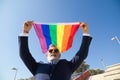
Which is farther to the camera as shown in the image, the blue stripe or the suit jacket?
the blue stripe

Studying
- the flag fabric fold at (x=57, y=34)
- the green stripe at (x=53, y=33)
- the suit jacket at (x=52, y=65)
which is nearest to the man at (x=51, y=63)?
the suit jacket at (x=52, y=65)

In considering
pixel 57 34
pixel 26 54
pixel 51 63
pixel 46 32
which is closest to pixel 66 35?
pixel 57 34

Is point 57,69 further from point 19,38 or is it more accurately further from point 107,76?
point 107,76

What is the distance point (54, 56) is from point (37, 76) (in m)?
0.61

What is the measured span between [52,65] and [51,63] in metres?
0.19

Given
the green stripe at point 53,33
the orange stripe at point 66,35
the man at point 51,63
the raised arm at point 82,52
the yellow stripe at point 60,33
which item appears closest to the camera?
the man at point 51,63

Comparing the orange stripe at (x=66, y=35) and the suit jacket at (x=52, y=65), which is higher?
the orange stripe at (x=66, y=35)

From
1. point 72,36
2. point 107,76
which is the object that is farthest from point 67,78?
point 107,76

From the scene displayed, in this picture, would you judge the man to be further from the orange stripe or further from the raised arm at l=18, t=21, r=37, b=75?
the orange stripe

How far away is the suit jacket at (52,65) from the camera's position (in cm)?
282

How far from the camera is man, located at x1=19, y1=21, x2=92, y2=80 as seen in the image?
281cm

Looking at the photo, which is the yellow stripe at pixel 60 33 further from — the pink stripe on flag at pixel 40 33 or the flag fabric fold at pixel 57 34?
the pink stripe on flag at pixel 40 33

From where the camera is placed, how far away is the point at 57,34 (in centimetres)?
515

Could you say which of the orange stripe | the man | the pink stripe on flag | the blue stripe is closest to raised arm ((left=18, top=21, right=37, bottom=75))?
the man
